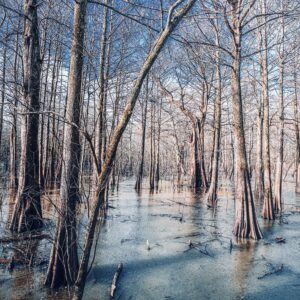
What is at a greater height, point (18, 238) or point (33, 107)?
point (33, 107)

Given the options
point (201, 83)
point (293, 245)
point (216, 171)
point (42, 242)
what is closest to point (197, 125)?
point (201, 83)

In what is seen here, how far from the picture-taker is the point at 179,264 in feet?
15.8

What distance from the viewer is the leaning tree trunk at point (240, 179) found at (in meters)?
6.60

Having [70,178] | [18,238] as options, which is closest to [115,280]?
[70,178]

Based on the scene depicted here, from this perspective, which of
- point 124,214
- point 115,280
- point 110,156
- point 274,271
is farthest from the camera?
point 124,214

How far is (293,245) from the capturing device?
6047 mm

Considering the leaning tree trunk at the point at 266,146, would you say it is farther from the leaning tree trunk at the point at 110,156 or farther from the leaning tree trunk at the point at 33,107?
the leaning tree trunk at the point at 110,156

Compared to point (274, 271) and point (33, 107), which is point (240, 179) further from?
point (33, 107)

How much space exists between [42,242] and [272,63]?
9652 millimetres

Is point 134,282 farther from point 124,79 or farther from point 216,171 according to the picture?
point 216,171

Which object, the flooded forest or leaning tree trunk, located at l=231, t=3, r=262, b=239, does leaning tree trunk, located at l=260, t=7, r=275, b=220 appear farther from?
leaning tree trunk, located at l=231, t=3, r=262, b=239

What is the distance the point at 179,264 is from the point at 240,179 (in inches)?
114

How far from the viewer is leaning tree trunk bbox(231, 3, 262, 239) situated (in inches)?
260

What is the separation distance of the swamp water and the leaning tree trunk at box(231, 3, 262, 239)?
1.12 feet
